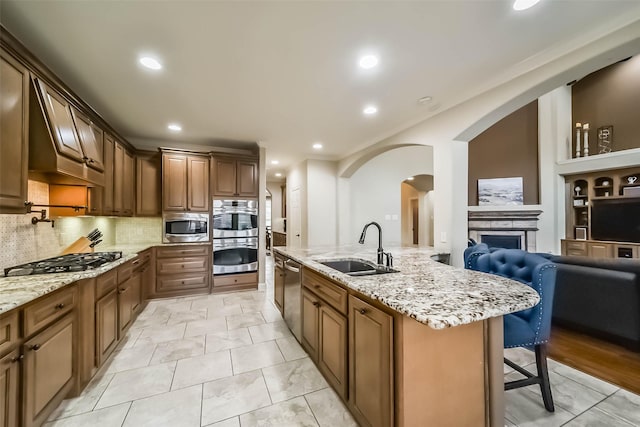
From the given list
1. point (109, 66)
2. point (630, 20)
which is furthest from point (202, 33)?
point (630, 20)

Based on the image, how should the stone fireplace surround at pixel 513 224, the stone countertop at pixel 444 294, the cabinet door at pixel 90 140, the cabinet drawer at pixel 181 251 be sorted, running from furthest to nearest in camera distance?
the stone fireplace surround at pixel 513 224 → the cabinet drawer at pixel 181 251 → the cabinet door at pixel 90 140 → the stone countertop at pixel 444 294

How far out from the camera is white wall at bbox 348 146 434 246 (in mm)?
5926

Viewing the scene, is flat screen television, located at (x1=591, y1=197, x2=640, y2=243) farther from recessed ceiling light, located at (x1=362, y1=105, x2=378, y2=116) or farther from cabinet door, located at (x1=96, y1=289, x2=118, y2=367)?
cabinet door, located at (x1=96, y1=289, x2=118, y2=367)

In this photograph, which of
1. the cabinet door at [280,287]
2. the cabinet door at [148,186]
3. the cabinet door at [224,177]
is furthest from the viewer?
the cabinet door at [224,177]

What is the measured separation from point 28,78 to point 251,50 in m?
1.51

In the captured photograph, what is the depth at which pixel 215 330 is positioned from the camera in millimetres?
2984

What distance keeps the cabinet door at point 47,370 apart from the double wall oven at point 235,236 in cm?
258

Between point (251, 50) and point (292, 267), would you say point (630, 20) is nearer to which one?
point (251, 50)

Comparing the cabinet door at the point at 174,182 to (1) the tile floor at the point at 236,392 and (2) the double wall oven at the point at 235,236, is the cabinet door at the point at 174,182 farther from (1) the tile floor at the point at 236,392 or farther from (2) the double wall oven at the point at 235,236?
(1) the tile floor at the point at 236,392

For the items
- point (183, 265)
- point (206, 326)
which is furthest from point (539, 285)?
point (183, 265)

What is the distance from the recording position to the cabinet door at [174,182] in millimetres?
4164

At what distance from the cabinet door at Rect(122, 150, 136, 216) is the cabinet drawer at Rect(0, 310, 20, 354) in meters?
2.70

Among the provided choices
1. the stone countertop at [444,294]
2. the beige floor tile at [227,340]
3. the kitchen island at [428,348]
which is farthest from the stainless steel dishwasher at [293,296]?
the kitchen island at [428,348]

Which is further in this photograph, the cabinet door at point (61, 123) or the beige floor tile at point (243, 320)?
the beige floor tile at point (243, 320)
